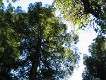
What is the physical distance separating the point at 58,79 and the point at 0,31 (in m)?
8.17

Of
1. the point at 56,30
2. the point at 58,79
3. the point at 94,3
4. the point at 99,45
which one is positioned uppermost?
the point at 99,45

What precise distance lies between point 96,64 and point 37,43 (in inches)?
419

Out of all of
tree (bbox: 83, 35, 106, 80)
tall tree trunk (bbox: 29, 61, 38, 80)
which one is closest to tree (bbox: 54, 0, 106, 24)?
tall tree trunk (bbox: 29, 61, 38, 80)

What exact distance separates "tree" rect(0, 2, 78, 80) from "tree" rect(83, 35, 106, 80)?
266 inches

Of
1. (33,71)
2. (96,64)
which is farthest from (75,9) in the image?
(96,64)

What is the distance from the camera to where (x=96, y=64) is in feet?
127

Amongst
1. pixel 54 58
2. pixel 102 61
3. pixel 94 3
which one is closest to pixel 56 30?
pixel 54 58

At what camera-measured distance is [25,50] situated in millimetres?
31609

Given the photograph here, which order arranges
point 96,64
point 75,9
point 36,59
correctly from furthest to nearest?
1. point 96,64
2. point 36,59
3. point 75,9

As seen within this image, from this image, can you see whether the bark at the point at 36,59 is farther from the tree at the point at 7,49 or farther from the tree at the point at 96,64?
the tree at the point at 96,64

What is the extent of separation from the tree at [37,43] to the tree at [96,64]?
6.77m

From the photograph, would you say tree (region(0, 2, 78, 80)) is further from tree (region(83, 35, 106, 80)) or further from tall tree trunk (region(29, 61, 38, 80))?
tree (region(83, 35, 106, 80))

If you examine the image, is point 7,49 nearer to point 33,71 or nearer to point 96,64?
point 33,71

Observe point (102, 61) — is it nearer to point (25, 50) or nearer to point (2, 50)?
point (25, 50)
